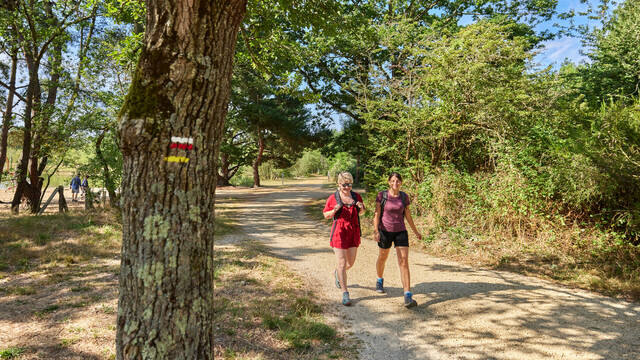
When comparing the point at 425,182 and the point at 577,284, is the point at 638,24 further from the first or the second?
the point at 577,284

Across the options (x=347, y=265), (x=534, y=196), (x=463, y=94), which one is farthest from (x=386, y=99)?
(x=347, y=265)

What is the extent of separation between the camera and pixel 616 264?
596 cm

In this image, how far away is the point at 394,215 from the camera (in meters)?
5.01

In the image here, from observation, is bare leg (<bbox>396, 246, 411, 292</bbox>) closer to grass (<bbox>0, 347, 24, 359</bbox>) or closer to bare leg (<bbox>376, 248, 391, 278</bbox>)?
bare leg (<bbox>376, 248, 391, 278</bbox>)

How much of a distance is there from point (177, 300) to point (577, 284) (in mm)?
6498

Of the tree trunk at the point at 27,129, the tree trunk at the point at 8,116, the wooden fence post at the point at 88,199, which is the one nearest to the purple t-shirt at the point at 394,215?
the wooden fence post at the point at 88,199

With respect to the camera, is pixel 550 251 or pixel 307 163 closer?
pixel 550 251

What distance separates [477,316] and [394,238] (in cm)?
149

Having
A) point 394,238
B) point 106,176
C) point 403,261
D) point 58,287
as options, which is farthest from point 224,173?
point 403,261

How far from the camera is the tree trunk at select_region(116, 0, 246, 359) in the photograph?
204 centimetres

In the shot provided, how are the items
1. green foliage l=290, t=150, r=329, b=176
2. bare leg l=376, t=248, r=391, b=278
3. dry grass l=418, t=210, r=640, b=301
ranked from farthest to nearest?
green foliage l=290, t=150, r=329, b=176 → dry grass l=418, t=210, r=640, b=301 → bare leg l=376, t=248, r=391, b=278

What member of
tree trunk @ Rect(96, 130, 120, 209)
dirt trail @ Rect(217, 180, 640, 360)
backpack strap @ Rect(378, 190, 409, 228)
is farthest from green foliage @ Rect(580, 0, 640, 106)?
tree trunk @ Rect(96, 130, 120, 209)

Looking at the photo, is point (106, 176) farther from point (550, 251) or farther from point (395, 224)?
point (550, 251)

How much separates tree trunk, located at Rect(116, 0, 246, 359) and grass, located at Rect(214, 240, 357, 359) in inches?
58.7
